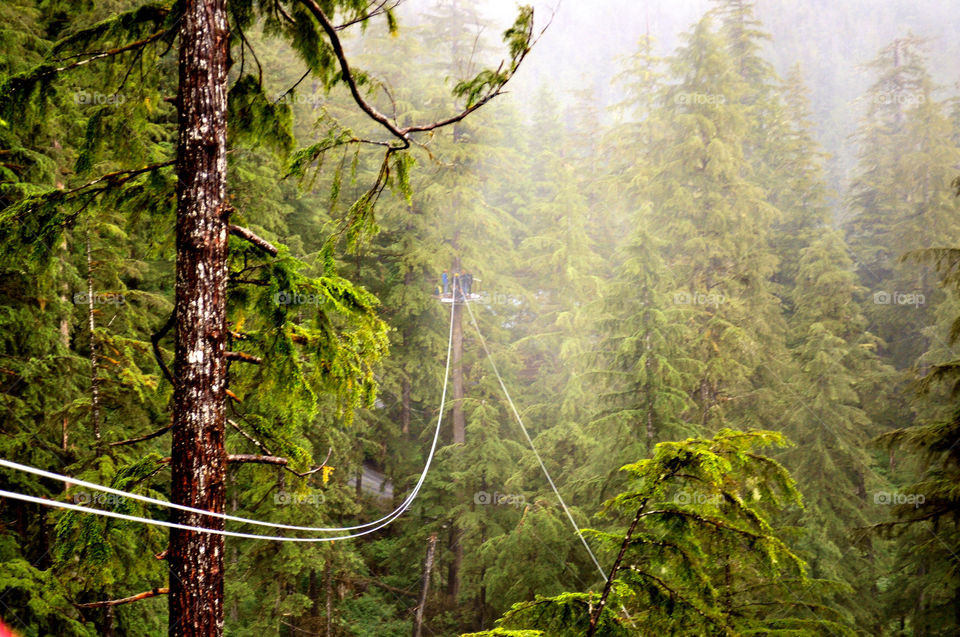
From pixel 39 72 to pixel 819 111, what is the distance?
213ft

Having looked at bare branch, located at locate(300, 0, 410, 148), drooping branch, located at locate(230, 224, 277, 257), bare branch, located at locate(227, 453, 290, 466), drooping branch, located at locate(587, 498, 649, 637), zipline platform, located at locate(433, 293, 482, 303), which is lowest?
drooping branch, located at locate(587, 498, 649, 637)

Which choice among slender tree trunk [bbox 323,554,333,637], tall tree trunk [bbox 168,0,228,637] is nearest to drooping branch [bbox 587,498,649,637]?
tall tree trunk [bbox 168,0,228,637]

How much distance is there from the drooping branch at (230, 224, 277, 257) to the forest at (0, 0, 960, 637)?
68 mm

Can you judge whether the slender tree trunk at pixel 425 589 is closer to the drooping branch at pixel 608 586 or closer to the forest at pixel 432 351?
the forest at pixel 432 351

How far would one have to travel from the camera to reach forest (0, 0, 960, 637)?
330cm

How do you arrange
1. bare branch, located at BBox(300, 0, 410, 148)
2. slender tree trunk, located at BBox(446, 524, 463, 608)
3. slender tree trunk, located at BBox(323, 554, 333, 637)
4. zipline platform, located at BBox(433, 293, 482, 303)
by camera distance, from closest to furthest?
bare branch, located at BBox(300, 0, 410, 148) < slender tree trunk, located at BBox(323, 554, 333, 637) < slender tree trunk, located at BBox(446, 524, 463, 608) < zipline platform, located at BBox(433, 293, 482, 303)

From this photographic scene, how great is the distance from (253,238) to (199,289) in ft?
1.56

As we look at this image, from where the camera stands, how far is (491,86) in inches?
125

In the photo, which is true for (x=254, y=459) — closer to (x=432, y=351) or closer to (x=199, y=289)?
(x=199, y=289)

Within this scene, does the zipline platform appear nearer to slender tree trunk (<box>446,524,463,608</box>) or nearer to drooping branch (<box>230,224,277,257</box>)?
slender tree trunk (<box>446,524,463,608</box>)

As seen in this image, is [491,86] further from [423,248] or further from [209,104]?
[423,248]

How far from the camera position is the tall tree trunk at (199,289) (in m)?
2.98

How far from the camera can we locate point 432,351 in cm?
1817

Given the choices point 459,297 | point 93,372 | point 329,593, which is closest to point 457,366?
point 459,297
